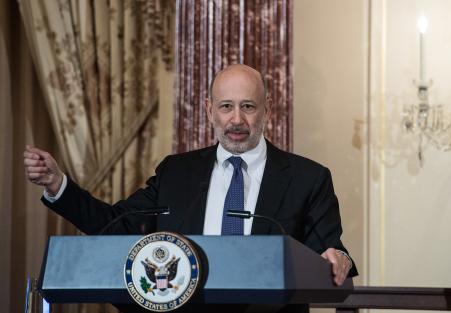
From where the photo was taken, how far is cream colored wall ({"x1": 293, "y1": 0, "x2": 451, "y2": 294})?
4.34 meters

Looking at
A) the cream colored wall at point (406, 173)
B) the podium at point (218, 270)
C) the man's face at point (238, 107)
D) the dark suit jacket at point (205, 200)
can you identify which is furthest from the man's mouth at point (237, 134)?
the cream colored wall at point (406, 173)

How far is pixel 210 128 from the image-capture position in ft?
14.4

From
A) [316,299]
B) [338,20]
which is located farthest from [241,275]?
[338,20]

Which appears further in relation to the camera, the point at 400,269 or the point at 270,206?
the point at 400,269

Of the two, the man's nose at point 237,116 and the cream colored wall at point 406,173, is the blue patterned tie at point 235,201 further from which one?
the cream colored wall at point 406,173

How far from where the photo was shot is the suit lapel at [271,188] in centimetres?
250

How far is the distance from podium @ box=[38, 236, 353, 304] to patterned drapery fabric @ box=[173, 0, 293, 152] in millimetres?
2389

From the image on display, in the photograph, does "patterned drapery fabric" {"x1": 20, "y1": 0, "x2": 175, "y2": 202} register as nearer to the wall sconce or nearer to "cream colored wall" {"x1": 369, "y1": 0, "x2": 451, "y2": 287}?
"cream colored wall" {"x1": 369, "y1": 0, "x2": 451, "y2": 287}

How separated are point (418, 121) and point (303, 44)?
0.70m

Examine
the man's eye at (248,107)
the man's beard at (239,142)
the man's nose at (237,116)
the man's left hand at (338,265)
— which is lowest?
the man's left hand at (338,265)

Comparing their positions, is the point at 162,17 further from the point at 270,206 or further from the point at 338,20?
the point at 270,206

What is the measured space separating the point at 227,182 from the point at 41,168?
0.61m

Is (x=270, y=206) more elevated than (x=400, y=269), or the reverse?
(x=270, y=206)

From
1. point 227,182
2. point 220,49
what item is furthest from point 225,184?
point 220,49
